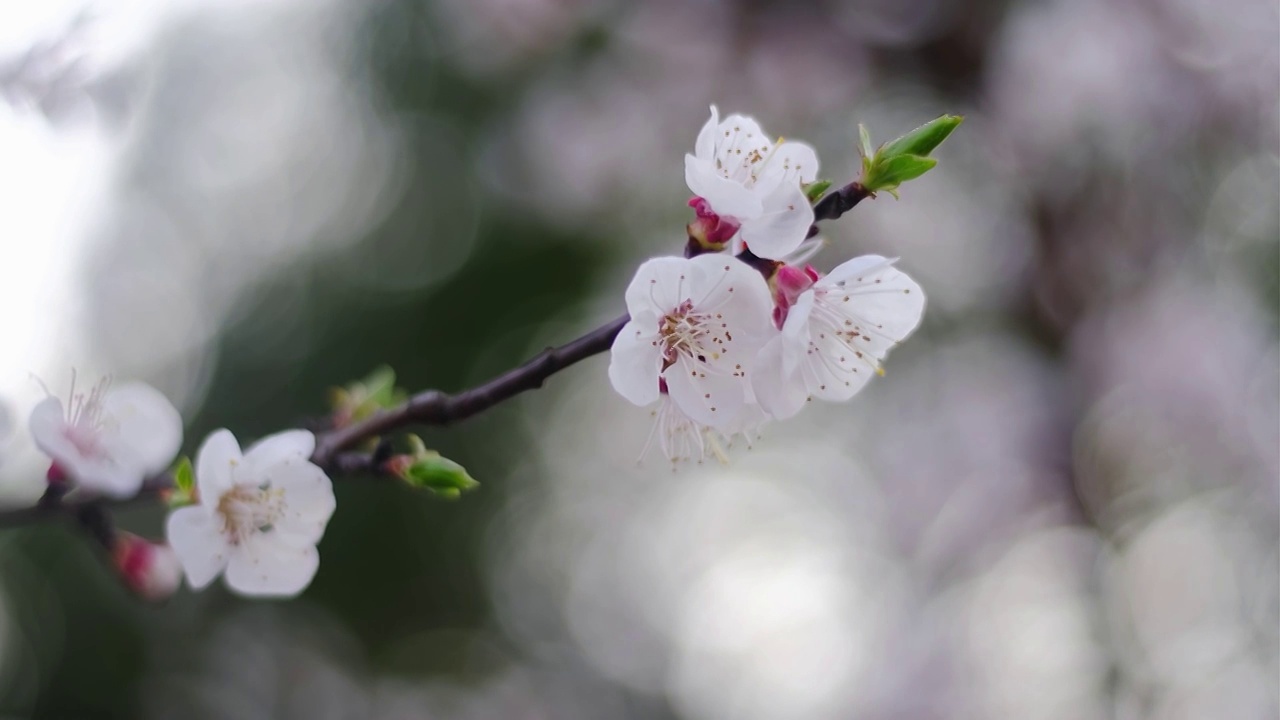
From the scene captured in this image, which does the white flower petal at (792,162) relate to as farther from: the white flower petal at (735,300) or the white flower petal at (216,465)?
the white flower petal at (216,465)

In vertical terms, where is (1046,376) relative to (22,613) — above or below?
above

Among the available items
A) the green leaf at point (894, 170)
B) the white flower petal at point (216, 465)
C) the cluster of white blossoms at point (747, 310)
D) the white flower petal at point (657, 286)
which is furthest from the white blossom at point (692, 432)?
the white flower petal at point (216, 465)

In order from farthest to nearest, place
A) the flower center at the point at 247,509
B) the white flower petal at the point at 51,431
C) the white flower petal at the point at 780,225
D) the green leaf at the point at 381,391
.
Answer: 1. the green leaf at the point at 381,391
2. the flower center at the point at 247,509
3. the white flower petal at the point at 51,431
4. the white flower petal at the point at 780,225

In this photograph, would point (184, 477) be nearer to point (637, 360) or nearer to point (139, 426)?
point (139, 426)

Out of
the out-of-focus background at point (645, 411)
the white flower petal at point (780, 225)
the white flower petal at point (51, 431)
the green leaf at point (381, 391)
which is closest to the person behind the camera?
the white flower petal at point (780, 225)

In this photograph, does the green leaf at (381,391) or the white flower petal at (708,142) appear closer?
the white flower petal at (708,142)

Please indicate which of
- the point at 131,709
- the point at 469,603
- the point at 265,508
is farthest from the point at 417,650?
the point at 265,508

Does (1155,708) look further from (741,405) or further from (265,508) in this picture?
(265,508)
